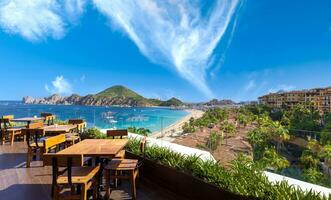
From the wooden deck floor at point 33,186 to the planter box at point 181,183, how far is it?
11cm

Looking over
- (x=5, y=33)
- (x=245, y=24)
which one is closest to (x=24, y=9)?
(x=5, y=33)

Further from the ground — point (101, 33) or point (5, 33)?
point (101, 33)

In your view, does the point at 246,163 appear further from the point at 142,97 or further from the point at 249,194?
the point at 142,97

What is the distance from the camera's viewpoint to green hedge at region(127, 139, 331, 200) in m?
2.87

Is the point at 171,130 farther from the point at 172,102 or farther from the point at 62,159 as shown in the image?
the point at 172,102

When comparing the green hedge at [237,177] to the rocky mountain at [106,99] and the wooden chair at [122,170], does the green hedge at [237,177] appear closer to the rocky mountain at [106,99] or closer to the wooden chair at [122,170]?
the wooden chair at [122,170]

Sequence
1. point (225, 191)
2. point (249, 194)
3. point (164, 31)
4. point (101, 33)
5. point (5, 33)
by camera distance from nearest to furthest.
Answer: point (249, 194), point (225, 191), point (164, 31), point (5, 33), point (101, 33)

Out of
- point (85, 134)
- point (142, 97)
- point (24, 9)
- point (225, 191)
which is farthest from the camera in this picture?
point (142, 97)

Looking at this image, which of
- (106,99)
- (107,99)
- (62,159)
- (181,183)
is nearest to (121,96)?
(107,99)

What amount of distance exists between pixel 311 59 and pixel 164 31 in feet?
135

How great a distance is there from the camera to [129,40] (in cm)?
6147

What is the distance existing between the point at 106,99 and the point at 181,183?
13624 cm

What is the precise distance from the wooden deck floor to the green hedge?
1.61ft

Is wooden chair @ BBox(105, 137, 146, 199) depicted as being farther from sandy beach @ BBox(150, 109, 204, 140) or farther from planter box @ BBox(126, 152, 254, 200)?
sandy beach @ BBox(150, 109, 204, 140)
